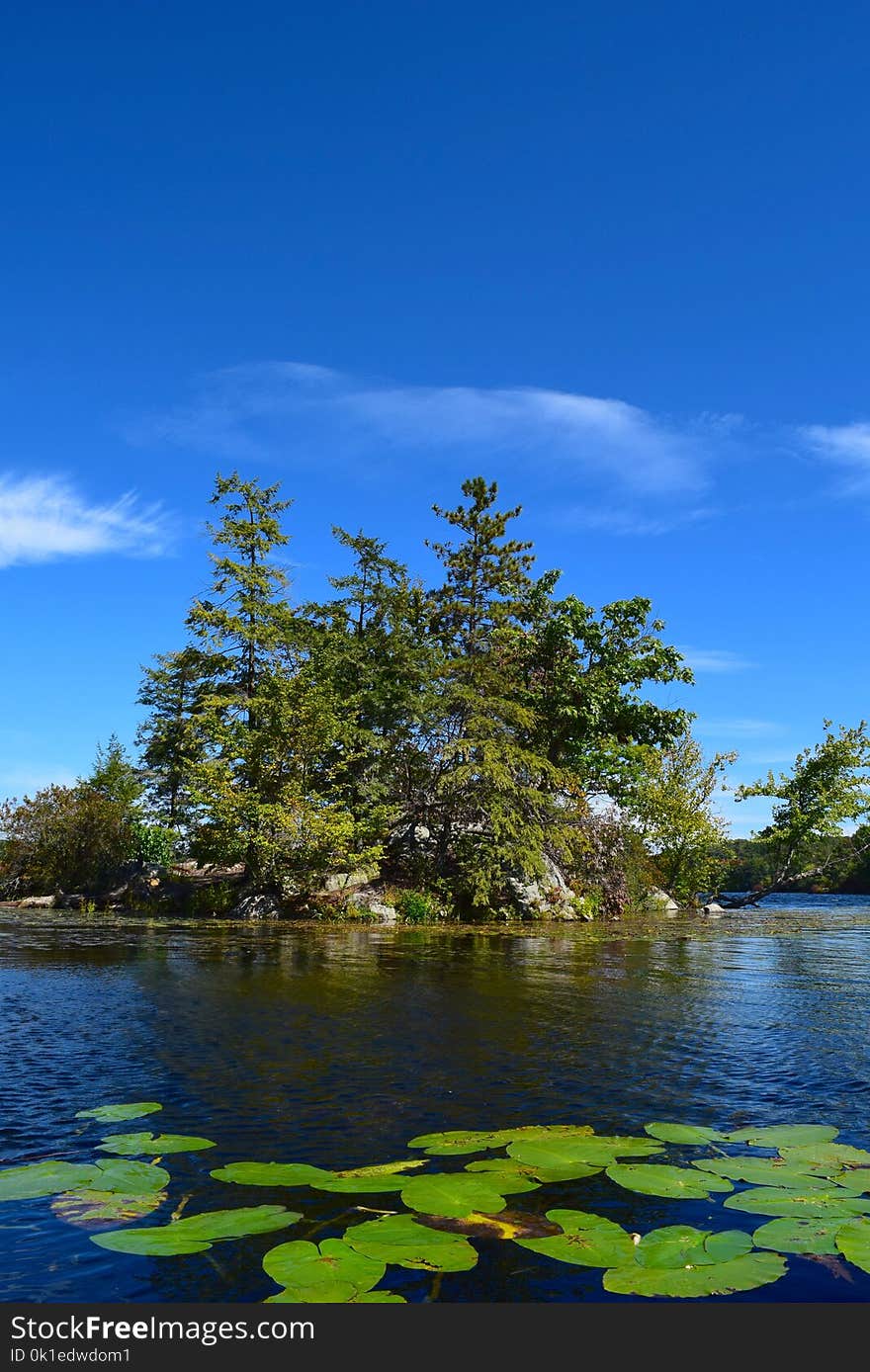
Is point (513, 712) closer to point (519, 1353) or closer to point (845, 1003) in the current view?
point (845, 1003)

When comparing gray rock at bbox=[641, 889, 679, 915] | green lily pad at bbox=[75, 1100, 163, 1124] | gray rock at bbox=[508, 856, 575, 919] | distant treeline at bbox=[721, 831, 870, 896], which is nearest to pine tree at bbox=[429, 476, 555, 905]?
gray rock at bbox=[508, 856, 575, 919]

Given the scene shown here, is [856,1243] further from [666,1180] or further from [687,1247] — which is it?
[666,1180]

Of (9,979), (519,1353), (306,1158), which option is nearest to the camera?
(519,1353)

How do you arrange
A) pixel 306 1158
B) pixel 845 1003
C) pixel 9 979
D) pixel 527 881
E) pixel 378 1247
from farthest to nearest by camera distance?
1. pixel 527 881
2. pixel 9 979
3. pixel 845 1003
4. pixel 306 1158
5. pixel 378 1247

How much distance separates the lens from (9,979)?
12.5 m

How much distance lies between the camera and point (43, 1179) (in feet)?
14.4

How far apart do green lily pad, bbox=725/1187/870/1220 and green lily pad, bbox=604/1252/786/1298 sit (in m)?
0.62

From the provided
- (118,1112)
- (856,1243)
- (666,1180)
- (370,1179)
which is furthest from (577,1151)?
(118,1112)

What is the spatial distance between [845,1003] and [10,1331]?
35.5ft

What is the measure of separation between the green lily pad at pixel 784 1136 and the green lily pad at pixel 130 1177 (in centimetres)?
339

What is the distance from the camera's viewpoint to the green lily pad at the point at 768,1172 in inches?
170

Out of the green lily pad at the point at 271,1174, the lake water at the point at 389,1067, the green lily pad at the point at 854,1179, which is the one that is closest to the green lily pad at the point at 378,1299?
the lake water at the point at 389,1067

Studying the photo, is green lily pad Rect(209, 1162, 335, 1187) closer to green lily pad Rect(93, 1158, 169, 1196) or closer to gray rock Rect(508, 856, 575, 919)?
green lily pad Rect(93, 1158, 169, 1196)

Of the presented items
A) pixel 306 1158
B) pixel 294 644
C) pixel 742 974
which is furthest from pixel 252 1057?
pixel 294 644
